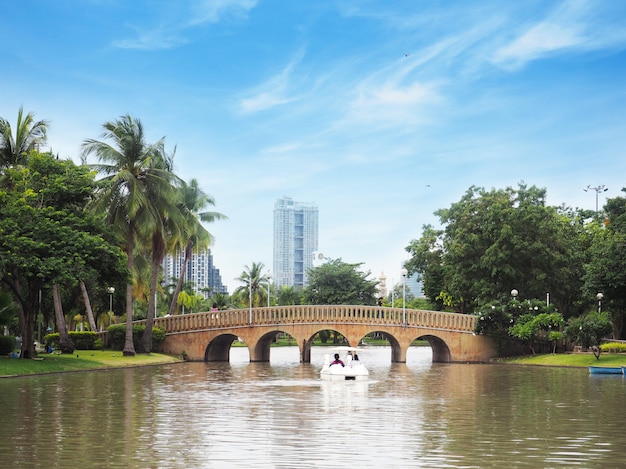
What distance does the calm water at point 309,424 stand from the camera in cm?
1381

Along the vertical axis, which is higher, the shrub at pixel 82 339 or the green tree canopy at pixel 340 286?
the green tree canopy at pixel 340 286

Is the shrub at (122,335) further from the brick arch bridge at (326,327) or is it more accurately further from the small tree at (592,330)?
the small tree at (592,330)

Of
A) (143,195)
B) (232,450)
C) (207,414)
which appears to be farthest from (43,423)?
(143,195)

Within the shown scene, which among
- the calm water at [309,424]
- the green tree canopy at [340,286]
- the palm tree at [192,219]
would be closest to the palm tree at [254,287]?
the green tree canopy at [340,286]

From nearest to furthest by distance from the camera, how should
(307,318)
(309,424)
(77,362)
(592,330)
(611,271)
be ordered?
(309,424)
(77,362)
(592,330)
(611,271)
(307,318)

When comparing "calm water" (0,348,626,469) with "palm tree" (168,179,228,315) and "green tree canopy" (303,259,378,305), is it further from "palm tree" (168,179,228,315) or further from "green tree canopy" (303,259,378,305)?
"green tree canopy" (303,259,378,305)

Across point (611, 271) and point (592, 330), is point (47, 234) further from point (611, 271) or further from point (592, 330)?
point (611, 271)

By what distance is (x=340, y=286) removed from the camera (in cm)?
9019

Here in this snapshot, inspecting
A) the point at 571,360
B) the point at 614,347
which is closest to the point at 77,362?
the point at 571,360

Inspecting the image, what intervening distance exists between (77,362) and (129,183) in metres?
11.3

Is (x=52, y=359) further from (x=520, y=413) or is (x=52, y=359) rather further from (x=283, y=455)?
(x=283, y=455)

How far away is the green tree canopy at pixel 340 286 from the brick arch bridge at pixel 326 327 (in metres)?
34.1

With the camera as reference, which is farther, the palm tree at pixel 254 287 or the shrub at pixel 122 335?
the palm tree at pixel 254 287

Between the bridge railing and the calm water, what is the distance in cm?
2002
